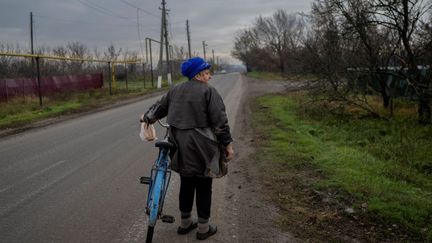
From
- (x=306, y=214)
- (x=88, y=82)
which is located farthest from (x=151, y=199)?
(x=88, y=82)

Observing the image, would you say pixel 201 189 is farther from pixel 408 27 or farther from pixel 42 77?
pixel 42 77

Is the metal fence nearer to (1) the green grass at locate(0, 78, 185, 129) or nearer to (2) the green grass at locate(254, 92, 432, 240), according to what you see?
(1) the green grass at locate(0, 78, 185, 129)

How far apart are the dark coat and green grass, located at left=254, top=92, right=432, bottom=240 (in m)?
2.14

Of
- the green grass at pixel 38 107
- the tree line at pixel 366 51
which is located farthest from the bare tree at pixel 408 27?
the green grass at pixel 38 107

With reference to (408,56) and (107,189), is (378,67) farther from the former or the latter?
(107,189)

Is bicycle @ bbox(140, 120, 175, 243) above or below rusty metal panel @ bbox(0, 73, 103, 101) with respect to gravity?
below

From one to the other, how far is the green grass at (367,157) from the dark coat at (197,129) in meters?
2.14

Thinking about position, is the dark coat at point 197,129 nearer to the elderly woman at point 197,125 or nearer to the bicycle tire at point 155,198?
the elderly woman at point 197,125

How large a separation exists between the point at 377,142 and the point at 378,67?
4060 millimetres

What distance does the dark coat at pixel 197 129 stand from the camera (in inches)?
168

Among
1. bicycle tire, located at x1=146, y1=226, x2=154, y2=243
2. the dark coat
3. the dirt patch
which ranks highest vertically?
the dark coat

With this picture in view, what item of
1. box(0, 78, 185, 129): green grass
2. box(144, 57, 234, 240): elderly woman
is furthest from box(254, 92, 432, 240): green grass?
box(0, 78, 185, 129): green grass

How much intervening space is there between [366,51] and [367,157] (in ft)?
21.3

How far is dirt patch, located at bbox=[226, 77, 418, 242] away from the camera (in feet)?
15.3
